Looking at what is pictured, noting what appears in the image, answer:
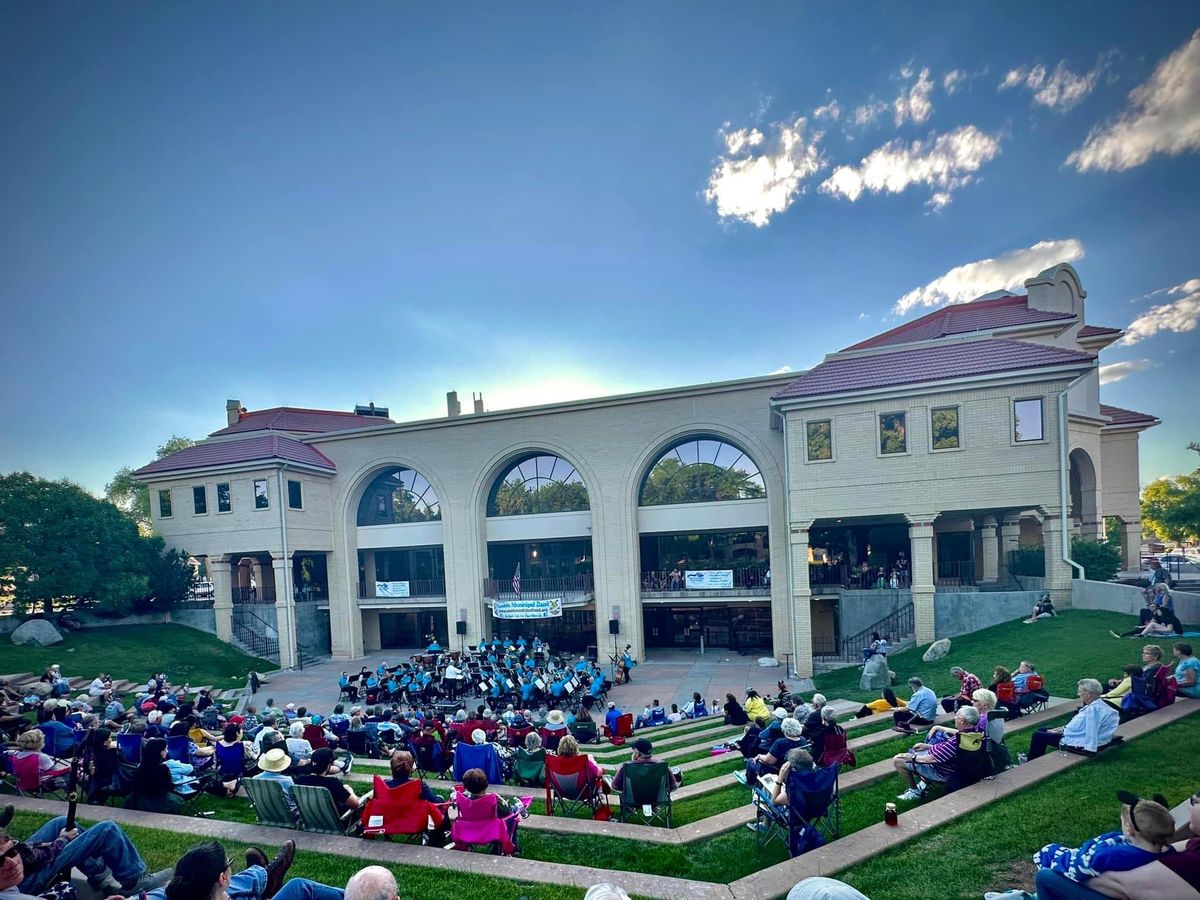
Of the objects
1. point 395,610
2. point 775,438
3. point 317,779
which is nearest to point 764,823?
point 317,779

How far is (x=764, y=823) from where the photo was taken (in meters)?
6.29

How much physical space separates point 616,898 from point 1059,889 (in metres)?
3.32

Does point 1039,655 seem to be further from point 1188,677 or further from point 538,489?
point 538,489

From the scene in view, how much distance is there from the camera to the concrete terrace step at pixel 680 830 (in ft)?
16.4

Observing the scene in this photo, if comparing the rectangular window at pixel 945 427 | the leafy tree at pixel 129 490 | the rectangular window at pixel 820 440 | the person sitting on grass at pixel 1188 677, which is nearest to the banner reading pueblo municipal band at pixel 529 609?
the rectangular window at pixel 820 440

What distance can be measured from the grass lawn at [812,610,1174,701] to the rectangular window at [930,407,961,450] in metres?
5.71

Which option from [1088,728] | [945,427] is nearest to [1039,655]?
[945,427]

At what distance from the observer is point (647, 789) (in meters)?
6.81

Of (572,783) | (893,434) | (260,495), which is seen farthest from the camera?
(260,495)

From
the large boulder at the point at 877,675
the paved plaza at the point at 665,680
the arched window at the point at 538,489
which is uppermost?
the arched window at the point at 538,489

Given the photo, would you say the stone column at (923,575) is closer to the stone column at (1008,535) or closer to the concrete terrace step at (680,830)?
the stone column at (1008,535)

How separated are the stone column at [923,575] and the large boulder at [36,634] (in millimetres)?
32362

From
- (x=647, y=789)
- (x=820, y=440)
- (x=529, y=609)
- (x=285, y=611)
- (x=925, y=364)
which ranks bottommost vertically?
(x=285, y=611)

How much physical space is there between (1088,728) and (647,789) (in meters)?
5.58
